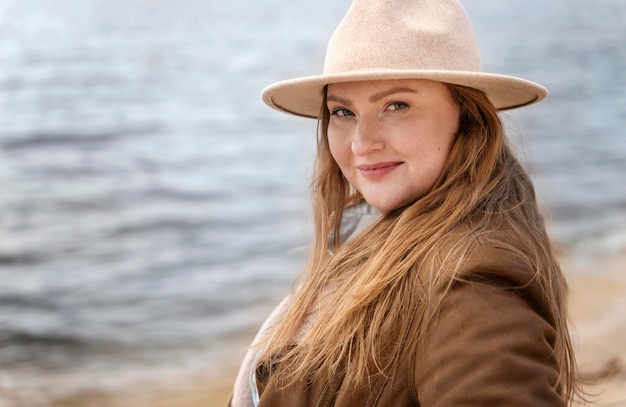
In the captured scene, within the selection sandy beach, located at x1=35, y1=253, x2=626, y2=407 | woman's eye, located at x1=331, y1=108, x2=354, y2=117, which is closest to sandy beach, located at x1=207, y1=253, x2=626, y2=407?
sandy beach, located at x1=35, y1=253, x2=626, y2=407

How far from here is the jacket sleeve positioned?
3.57 feet

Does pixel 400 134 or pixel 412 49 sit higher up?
pixel 412 49

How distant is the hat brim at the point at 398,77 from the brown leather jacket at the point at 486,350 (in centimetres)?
32

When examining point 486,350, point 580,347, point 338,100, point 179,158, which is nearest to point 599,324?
point 580,347

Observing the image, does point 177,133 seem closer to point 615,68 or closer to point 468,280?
point 615,68

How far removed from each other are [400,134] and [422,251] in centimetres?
23

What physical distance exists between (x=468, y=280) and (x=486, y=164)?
0.30 metres

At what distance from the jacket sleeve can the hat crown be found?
42 centimetres

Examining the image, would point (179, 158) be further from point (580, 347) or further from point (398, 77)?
point (398, 77)

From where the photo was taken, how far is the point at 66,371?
3828 millimetres

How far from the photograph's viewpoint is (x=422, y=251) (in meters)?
1.31

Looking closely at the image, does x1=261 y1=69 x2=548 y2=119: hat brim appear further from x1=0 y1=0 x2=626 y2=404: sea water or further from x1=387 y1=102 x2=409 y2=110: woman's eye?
x1=0 y1=0 x2=626 y2=404: sea water

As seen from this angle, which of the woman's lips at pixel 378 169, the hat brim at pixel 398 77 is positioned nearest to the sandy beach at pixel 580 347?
the hat brim at pixel 398 77

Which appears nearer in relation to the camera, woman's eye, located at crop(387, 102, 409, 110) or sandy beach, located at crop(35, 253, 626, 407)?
woman's eye, located at crop(387, 102, 409, 110)
